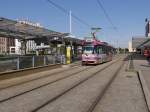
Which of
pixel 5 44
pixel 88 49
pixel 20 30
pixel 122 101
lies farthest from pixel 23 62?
pixel 5 44

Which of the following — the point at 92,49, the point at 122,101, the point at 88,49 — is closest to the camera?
the point at 122,101

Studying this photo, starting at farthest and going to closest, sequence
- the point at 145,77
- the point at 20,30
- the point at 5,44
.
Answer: the point at 5,44, the point at 20,30, the point at 145,77

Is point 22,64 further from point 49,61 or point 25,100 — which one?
point 25,100

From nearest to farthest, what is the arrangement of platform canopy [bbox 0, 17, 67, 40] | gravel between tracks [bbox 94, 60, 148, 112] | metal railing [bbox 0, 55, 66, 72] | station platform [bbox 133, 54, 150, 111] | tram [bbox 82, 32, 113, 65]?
gravel between tracks [bbox 94, 60, 148, 112] → station platform [bbox 133, 54, 150, 111] → metal railing [bbox 0, 55, 66, 72] → platform canopy [bbox 0, 17, 67, 40] → tram [bbox 82, 32, 113, 65]

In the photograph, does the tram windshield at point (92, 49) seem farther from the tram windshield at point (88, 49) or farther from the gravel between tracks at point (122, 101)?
the gravel between tracks at point (122, 101)

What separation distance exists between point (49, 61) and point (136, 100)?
16.4 meters

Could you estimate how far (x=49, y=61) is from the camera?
25.8 metres

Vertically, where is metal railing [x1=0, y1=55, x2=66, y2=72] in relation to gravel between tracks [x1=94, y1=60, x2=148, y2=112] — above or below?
above

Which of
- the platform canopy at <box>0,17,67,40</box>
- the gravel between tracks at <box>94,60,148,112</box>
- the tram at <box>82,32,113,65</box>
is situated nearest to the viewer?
the gravel between tracks at <box>94,60,148,112</box>

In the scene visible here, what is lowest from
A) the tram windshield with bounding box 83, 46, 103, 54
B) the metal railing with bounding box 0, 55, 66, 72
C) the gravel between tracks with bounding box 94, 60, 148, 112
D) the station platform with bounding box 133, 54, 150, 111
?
the gravel between tracks with bounding box 94, 60, 148, 112

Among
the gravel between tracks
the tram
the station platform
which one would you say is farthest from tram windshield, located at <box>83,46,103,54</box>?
the gravel between tracks

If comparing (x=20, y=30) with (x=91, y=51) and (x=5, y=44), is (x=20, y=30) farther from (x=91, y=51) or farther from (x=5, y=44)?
(x=5, y=44)

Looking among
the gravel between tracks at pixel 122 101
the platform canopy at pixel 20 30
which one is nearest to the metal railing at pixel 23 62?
the platform canopy at pixel 20 30

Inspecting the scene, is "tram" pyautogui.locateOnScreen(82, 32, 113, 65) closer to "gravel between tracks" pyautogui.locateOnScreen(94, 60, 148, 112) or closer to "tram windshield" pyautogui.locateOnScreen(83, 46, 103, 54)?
"tram windshield" pyautogui.locateOnScreen(83, 46, 103, 54)
